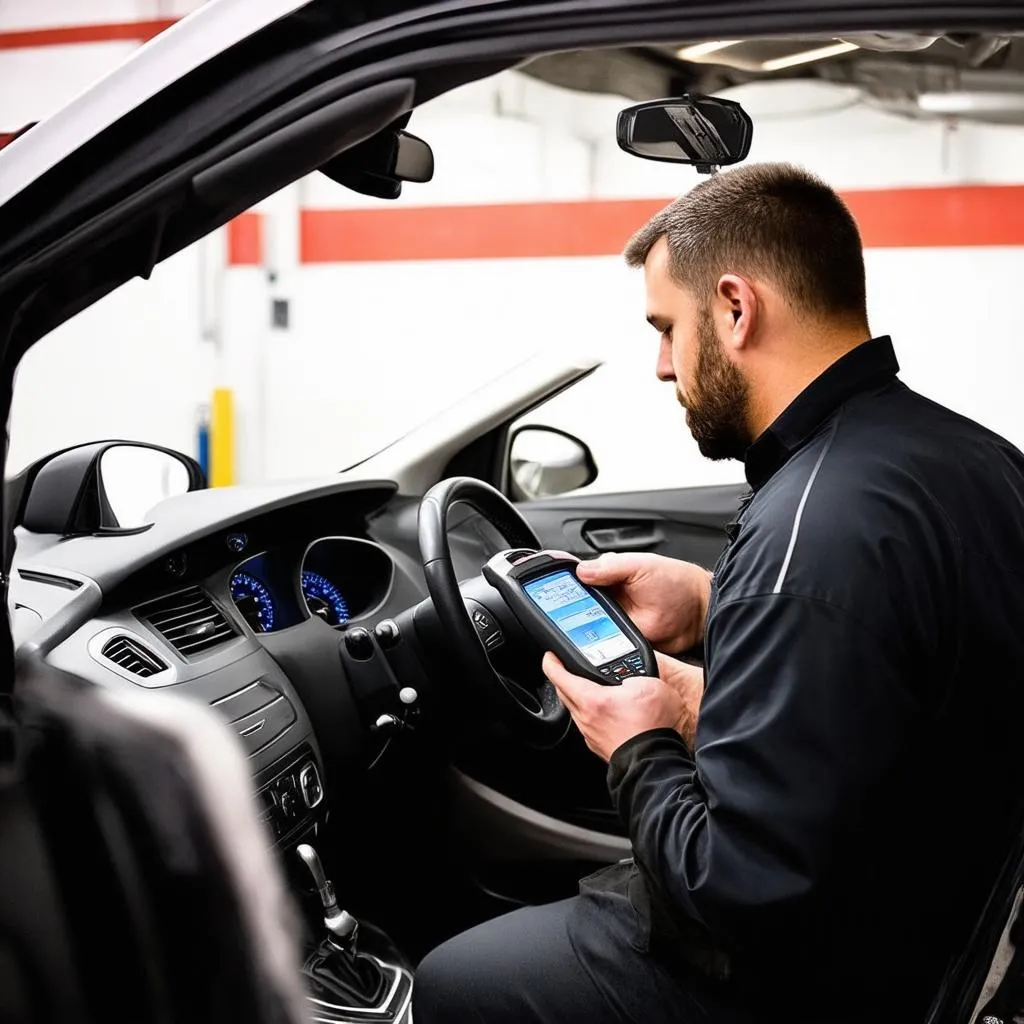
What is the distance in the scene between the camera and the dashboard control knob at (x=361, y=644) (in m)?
1.87

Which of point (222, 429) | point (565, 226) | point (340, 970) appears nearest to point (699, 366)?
point (340, 970)

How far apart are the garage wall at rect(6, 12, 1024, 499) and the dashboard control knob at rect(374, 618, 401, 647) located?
3.55 ft

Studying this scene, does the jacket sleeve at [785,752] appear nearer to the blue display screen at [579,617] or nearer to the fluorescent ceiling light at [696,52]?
the blue display screen at [579,617]

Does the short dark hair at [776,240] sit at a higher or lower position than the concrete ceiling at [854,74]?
lower

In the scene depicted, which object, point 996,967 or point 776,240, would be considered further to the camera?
point 776,240

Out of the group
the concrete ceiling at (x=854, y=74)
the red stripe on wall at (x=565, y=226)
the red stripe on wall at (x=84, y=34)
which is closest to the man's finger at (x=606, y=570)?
the concrete ceiling at (x=854, y=74)

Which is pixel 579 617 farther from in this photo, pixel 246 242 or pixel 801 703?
pixel 246 242

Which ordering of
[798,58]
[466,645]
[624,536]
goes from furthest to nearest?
[798,58] < [624,536] < [466,645]

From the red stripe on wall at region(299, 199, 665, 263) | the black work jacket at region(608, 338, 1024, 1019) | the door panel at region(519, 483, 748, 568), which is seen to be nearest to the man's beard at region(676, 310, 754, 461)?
the black work jacket at region(608, 338, 1024, 1019)

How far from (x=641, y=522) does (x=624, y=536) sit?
0.04 m

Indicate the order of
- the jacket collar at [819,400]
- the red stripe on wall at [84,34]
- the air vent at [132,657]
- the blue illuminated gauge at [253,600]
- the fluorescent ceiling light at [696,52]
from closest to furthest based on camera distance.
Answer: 1. the jacket collar at [819,400]
2. the air vent at [132,657]
3. the blue illuminated gauge at [253,600]
4. the fluorescent ceiling light at [696,52]
5. the red stripe on wall at [84,34]

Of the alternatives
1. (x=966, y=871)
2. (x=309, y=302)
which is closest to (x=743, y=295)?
(x=966, y=871)

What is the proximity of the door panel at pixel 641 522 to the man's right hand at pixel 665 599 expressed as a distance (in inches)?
29.2

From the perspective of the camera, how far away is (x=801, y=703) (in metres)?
0.98
